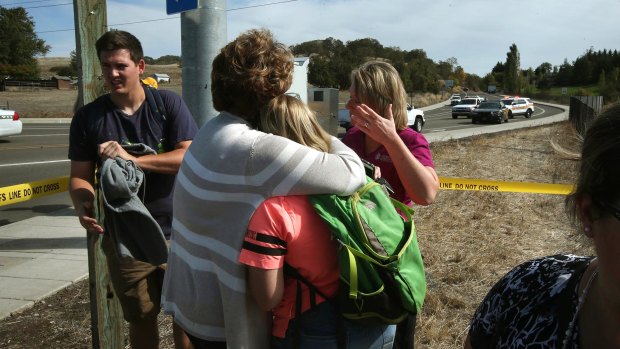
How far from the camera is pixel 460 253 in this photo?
5.52m

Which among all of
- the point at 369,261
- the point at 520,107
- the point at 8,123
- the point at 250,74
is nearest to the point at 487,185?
the point at 369,261

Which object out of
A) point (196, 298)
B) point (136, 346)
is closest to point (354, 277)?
point (196, 298)

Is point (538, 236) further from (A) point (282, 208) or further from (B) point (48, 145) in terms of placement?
(B) point (48, 145)

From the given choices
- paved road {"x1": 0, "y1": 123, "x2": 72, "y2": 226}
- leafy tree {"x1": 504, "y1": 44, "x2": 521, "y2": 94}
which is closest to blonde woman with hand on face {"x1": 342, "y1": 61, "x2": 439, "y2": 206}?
paved road {"x1": 0, "y1": 123, "x2": 72, "y2": 226}

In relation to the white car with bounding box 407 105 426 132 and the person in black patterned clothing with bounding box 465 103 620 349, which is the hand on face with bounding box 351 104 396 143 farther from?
the white car with bounding box 407 105 426 132

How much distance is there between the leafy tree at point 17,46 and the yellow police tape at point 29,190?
Result: 225 feet

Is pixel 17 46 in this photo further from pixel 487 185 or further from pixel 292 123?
pixel 292 123

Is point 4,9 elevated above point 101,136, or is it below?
above

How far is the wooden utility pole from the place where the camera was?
9.25ft

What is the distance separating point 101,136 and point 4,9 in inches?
3453

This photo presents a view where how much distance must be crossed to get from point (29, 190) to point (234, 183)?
2928 millimetres

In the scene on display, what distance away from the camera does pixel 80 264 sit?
17.3ft

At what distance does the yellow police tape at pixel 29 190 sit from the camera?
143 inches

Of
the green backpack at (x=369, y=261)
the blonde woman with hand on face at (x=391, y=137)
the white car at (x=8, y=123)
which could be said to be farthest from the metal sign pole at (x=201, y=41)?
the white car at (x=8, y=123)
